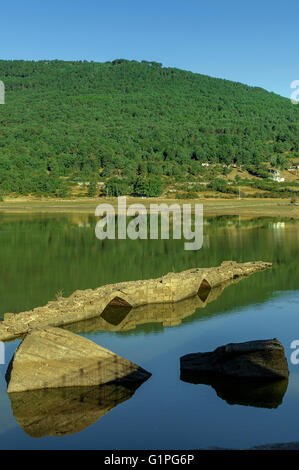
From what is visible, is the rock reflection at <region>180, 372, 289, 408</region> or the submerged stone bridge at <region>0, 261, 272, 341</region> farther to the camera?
the submerged stone bridge at <region>0, 261, 272, 341</region>

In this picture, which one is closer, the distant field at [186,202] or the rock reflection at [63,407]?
the rock reflection at [63,407]

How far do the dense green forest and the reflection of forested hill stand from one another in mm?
39607

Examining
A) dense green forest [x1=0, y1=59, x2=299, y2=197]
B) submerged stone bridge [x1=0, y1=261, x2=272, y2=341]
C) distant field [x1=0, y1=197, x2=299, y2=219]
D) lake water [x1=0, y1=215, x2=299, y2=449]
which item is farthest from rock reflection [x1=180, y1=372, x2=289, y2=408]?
dense green forest [x1=0, y1=59, x2=299, y2=197]

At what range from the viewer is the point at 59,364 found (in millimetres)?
11734

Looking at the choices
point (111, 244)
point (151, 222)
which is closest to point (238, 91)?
point (151, 222)

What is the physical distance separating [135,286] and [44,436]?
986 cm

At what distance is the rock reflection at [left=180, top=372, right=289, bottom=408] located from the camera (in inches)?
451

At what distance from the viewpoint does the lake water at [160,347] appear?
10070 mm

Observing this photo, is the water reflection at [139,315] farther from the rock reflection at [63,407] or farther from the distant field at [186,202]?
the distant field at [186,202]

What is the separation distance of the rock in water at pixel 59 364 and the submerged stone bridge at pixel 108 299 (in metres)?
3.57

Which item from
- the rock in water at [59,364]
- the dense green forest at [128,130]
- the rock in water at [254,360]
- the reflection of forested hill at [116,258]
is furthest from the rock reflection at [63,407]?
the dense green forest at [128,130]

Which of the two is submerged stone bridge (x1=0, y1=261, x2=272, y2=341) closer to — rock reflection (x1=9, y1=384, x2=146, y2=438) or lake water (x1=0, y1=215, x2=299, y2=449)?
lake water (x1=0, y1=215, x2=299, y2=449)

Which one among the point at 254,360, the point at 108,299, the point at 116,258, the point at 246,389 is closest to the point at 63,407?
the point at 246,389
